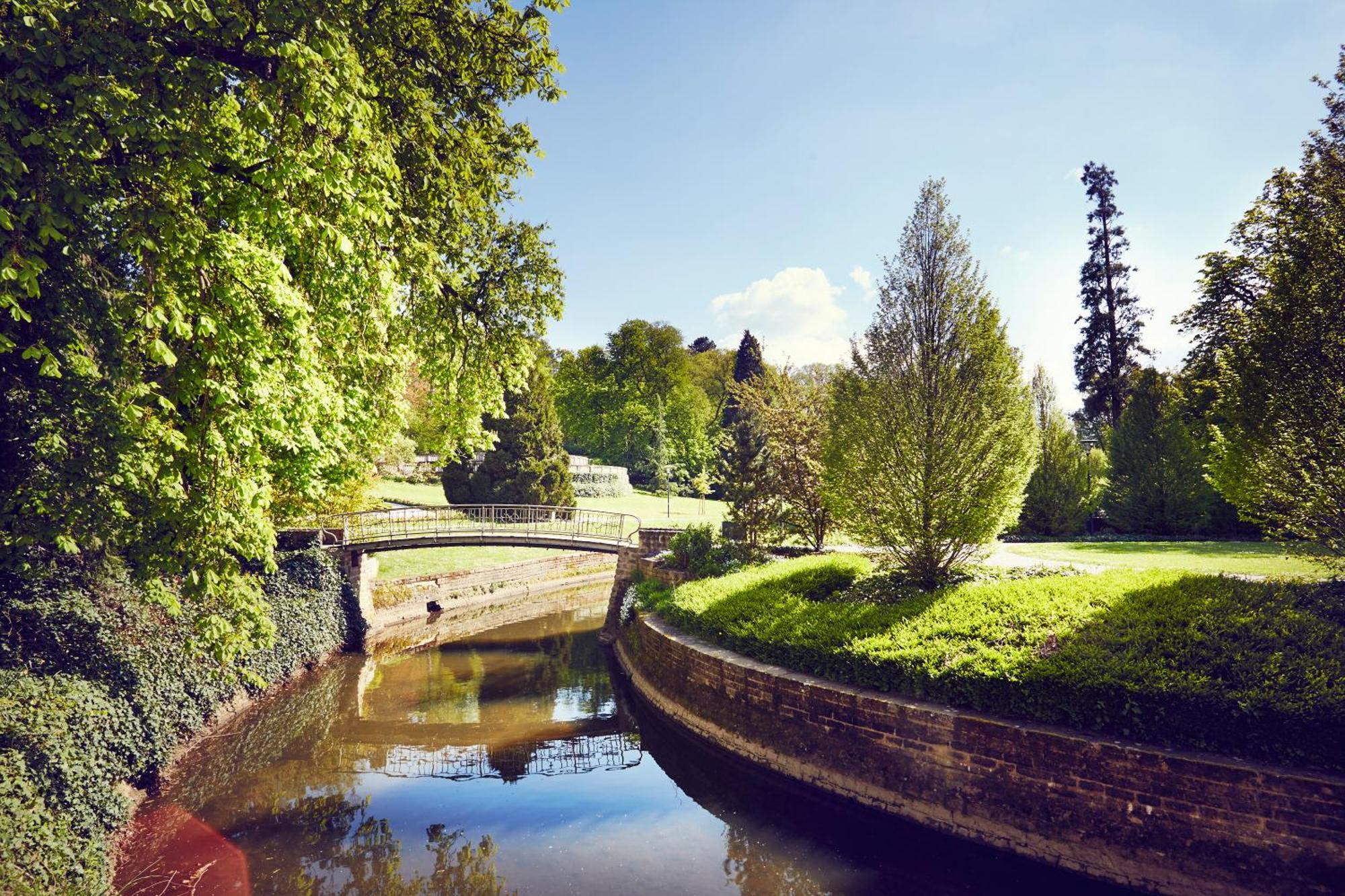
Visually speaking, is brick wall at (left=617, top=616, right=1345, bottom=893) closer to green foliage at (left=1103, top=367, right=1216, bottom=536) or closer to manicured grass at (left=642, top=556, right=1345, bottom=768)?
manicured grass at (left=642, top=556, right=1345, bottom=768)

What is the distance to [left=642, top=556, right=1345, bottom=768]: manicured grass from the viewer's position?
639 cm

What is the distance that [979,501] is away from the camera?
10625 mm

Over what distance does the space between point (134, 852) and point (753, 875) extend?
300 inches

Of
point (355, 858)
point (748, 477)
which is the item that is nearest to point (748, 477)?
point (748, 477)

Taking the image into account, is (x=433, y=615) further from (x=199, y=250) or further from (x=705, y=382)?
(x=705, y=382)

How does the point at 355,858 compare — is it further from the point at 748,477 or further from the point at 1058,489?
the point at 1058,489

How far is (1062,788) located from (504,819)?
7101 mm

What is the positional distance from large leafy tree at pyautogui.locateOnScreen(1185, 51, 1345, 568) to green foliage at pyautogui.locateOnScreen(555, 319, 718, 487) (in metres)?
46.1

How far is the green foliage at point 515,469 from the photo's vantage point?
32.0 metres

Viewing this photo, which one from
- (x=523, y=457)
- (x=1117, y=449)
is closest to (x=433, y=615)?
(x=523, y=457)

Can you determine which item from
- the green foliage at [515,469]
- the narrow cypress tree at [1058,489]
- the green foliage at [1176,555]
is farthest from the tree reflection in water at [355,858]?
the green foliage at [515,469]

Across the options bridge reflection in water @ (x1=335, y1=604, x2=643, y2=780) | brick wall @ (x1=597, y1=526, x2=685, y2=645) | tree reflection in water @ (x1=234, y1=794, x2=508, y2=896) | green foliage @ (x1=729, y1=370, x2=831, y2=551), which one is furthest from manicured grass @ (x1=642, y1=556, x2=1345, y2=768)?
brick wall @ (x1=597, y1=526, x2=685, y2=645)

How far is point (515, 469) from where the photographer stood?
Answer: 3209 cm

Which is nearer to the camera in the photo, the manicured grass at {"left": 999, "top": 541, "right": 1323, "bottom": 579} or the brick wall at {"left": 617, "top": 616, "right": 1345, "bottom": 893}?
the brick wall at {"left": 617, "top": 616, "right": 1345, "bottom": 893}
